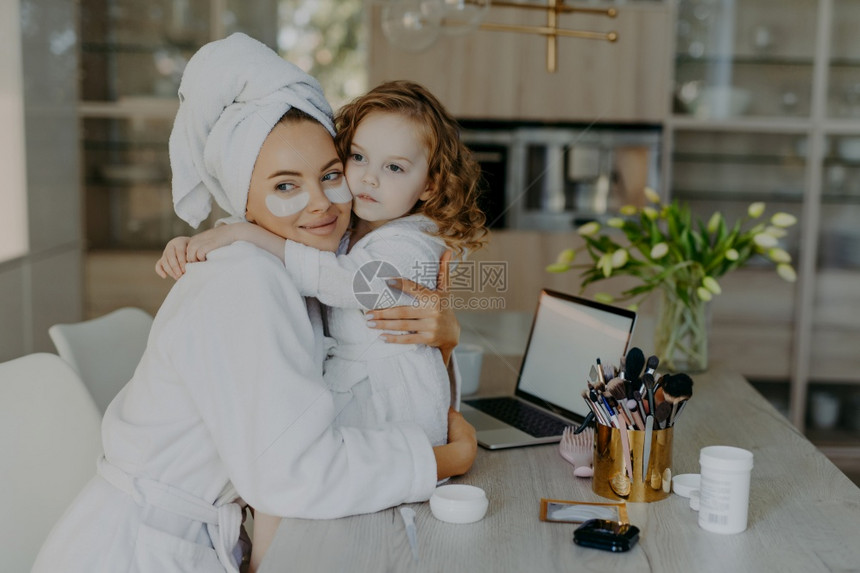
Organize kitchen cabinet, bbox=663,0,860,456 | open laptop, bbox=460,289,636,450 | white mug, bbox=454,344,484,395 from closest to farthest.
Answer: open laptop, bbox=460,289,636,450
white mug, bbox=454,344,484,395
kitchen cabinet, bbox=663,0,860,456

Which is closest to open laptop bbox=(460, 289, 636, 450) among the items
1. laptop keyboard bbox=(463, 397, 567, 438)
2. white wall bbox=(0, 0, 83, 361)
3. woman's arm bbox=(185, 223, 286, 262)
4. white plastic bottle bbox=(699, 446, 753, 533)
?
laptop keyboard bbox=(463, 397, 567, 438)

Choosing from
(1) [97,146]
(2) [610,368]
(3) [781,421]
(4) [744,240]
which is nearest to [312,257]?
(2) [610,368]

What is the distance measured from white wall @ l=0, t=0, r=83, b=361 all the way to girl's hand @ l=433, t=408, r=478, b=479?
2042 mm

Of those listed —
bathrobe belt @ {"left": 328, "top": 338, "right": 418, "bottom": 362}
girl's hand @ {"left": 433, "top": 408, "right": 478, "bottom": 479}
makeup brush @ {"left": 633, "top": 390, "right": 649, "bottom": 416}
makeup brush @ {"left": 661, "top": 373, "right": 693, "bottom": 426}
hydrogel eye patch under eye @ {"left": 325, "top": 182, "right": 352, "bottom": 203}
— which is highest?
hydrogel eye patch under eye @ {"left": 325, "top": 182, "right": 352, "bottom": 203}

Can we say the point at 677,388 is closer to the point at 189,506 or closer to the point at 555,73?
the point at 189,506

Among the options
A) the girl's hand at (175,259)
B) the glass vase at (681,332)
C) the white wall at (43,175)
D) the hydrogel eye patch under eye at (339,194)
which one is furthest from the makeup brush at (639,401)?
the white wall at (43,175)

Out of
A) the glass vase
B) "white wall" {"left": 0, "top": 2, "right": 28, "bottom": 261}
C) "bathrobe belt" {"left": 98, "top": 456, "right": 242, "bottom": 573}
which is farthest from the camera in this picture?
"white wall" {"left": 0, "top": 2, "right": 28, "bottom": 261}

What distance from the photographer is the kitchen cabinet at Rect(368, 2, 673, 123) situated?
3.36 meters

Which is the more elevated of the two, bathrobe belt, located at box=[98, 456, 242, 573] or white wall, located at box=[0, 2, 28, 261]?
white wall, located at box=[0, 2, 28, 261]

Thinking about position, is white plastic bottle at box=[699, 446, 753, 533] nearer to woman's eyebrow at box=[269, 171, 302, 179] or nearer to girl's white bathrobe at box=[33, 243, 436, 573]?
girl's white bathrobe at box=[33, 243, 436, 573]

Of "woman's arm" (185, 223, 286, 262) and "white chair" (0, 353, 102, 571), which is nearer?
"woman's arm" (185, 223, 286, 262)

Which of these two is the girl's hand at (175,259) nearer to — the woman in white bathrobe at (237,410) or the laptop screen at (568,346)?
the woman in white bathrobe at (237,410)

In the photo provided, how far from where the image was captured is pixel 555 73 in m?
3.35

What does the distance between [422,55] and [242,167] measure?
2382mm
